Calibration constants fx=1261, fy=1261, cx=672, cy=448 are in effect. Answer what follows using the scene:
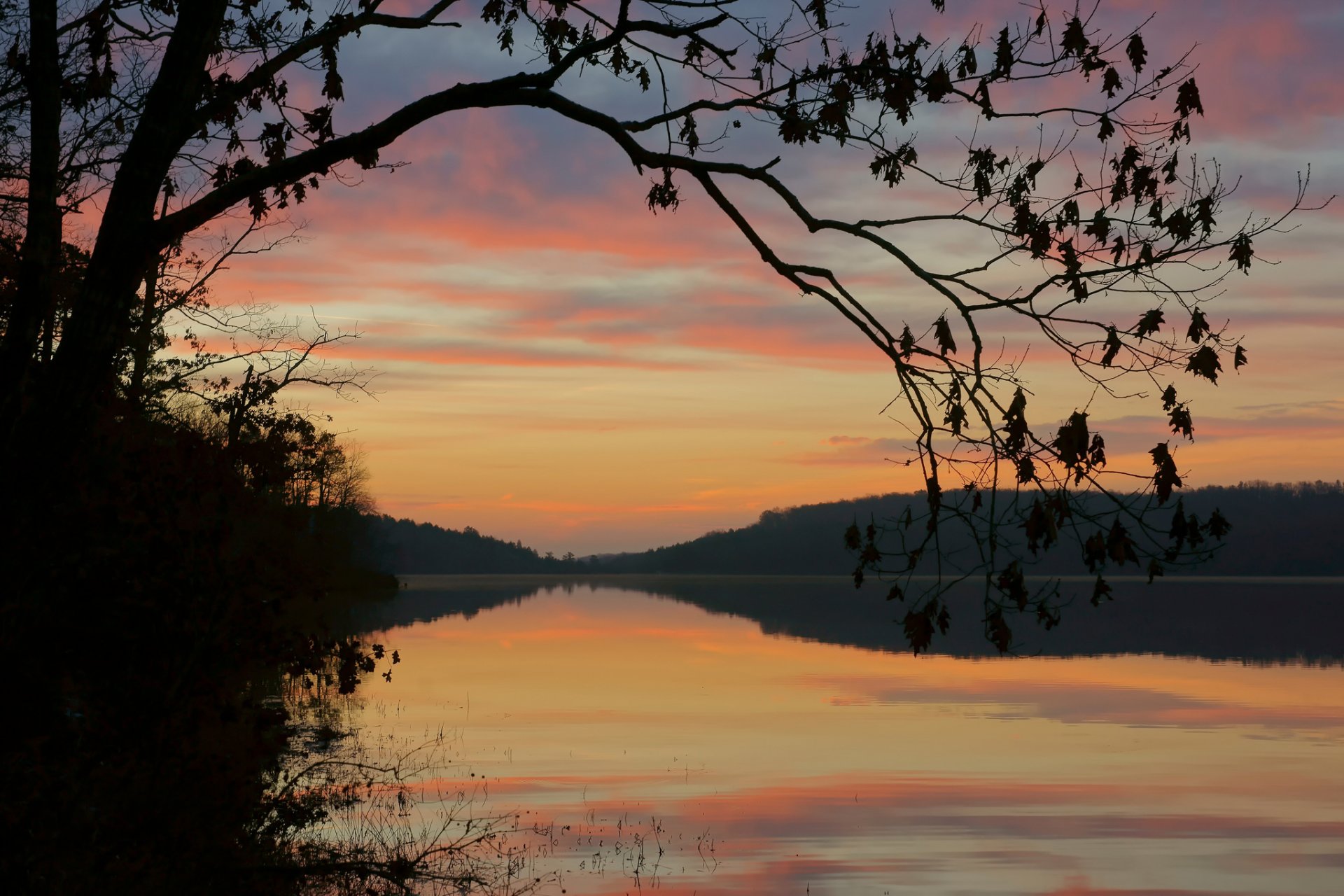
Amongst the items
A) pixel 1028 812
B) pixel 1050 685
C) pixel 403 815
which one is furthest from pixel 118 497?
pixel 1050 685

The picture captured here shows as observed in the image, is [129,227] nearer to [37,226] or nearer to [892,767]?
[37,226]

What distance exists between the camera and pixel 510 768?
2261 centimetres

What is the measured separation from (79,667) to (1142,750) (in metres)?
22.7

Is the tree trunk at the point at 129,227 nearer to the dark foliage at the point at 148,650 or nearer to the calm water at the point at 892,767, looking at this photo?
the dark foliage at the point at 148,650

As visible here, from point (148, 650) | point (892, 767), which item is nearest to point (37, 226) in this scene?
point (148, 650)

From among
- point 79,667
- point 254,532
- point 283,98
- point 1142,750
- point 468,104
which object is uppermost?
point 283,98

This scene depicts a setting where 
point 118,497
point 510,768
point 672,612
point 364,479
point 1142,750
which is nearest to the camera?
point 118,497

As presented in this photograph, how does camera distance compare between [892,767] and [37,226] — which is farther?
[892,767]

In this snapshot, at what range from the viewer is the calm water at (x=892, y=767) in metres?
16.9

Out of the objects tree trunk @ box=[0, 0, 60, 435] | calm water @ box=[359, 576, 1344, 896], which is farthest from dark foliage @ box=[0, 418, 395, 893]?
calm water @ box=[359, 576, 1344, 896]

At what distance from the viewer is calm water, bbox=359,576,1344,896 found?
1689cm

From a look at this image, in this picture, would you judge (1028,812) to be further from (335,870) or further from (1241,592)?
(1241,592)

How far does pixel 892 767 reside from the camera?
24.5 metres

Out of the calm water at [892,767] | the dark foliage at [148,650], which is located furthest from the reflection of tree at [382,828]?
the dark foliage at [148,650]
